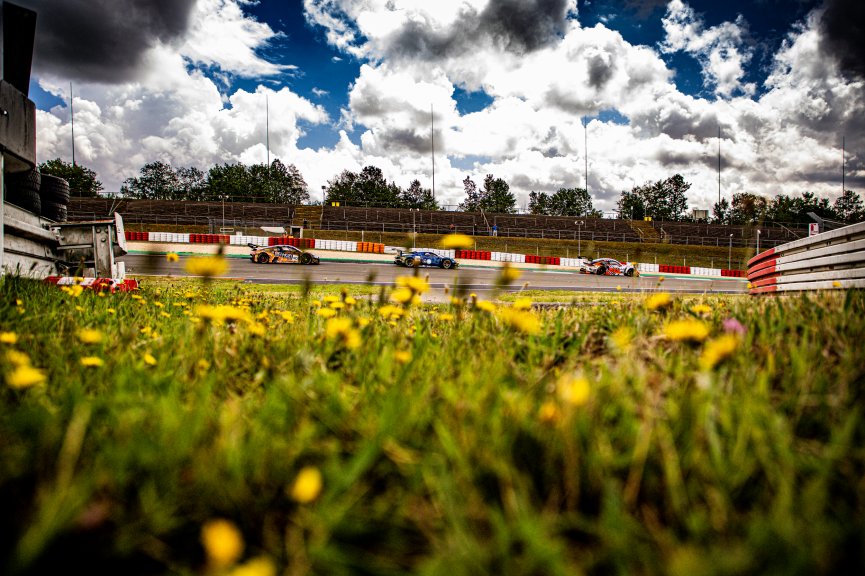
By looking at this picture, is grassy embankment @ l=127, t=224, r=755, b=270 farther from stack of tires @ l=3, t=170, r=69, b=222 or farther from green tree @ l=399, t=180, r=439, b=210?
green tree @ l=399, t=180, r=439, b=210

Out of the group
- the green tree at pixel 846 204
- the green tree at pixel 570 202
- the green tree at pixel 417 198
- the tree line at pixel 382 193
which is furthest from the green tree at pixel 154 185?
the green tree at pixel 846 204

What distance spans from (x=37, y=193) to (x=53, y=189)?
2.49 ft

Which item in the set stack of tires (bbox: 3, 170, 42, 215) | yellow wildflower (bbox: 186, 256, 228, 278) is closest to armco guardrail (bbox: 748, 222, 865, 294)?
yellow wildflower (bbox: 186, 256, 228, 278)

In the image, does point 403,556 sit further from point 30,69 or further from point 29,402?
point 30,69

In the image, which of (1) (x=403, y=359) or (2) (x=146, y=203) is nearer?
(1) (x=403, y=359)

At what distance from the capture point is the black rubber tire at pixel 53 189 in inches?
251

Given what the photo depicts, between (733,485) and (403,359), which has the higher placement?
(403,359)

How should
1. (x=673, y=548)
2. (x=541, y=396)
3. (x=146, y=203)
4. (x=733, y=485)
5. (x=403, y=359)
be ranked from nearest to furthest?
(x=673, y=548)
(x=733, y=485)
(x=541, y=396)
(x=403, y=359)
(x=146, y=203)

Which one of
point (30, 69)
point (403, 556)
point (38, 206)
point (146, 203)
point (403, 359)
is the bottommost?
point (403, 556)

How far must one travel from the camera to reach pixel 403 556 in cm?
81

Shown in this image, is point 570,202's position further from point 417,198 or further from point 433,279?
point 433,279

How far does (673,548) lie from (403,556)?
0.49 meters

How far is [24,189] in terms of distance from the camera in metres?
5.59

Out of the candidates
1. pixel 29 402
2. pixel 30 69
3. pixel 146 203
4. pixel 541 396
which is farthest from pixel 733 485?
pixel 146 203
